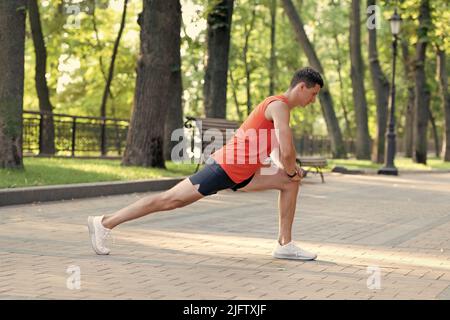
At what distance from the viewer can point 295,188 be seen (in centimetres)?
772

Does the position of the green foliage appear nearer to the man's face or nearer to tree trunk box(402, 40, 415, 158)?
tree trunk box(402, 40, 415, 158)

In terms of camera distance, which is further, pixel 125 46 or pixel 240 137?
pixel 125 46

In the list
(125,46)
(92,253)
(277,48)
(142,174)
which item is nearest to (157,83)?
(142,174)

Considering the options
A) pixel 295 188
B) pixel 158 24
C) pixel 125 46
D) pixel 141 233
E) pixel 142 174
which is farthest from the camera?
pixel 125 46

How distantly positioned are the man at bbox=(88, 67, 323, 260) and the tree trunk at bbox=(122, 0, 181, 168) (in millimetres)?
9986

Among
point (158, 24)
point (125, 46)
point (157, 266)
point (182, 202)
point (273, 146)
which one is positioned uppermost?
point (125, 46)

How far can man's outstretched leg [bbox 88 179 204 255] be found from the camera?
7.33 m

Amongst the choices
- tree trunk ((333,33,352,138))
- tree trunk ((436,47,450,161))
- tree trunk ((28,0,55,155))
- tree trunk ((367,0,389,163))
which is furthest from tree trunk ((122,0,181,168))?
tree trunk ((333,33,352,138))

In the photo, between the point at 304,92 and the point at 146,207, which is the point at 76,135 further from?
the point at 304,92

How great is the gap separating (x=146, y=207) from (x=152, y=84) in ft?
33.8

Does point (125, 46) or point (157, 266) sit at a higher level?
point (125, 46)

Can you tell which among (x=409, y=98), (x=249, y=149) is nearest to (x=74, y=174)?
(x=249, y=149)

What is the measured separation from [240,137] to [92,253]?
1.71m

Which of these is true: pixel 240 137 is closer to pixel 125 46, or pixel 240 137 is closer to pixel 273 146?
pixel 273 146
